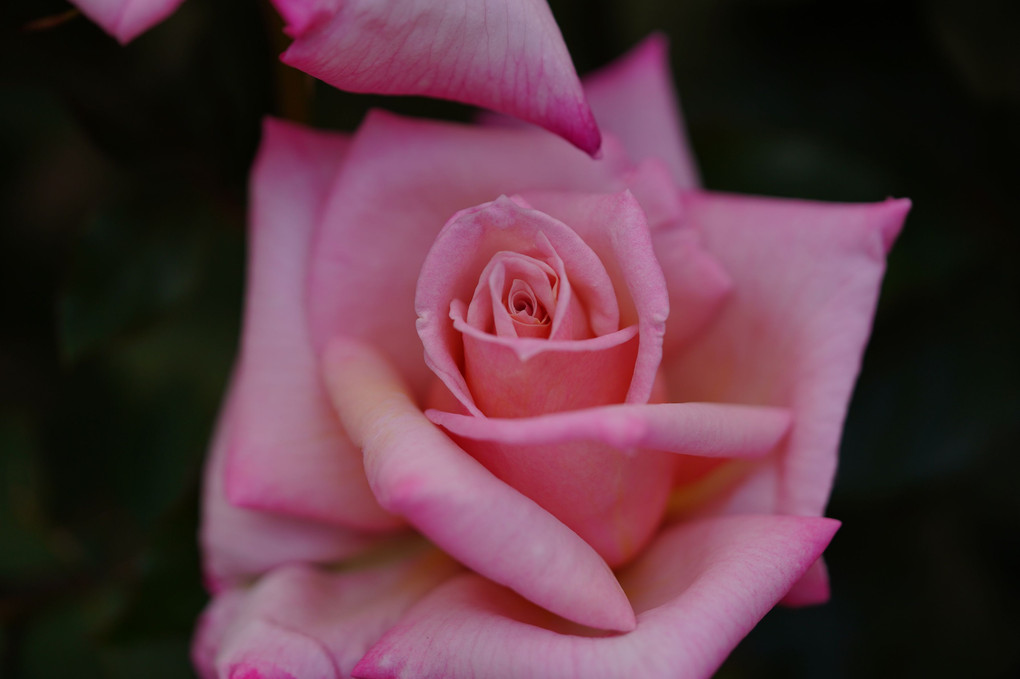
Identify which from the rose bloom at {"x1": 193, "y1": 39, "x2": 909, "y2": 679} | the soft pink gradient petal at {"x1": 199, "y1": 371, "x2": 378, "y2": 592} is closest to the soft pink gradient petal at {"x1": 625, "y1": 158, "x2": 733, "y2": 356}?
the rose bloom at {"x1": 193, "y1": 39, "x2": 909, "y2": 679}

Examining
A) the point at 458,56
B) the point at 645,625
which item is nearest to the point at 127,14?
the point at 458,56

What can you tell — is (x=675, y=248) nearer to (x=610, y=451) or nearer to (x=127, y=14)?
(x=610, y=451)

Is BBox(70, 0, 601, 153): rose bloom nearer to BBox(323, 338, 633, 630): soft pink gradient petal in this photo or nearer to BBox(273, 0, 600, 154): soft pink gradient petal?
BBox(273, 0, 600, 154): soft pink gradient petal

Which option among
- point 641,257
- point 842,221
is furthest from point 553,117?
point 842,221

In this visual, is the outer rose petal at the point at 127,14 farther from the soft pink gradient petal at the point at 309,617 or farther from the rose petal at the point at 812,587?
the rose petal at the point at 812,587

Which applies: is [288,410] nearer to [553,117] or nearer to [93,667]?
[553,117]
